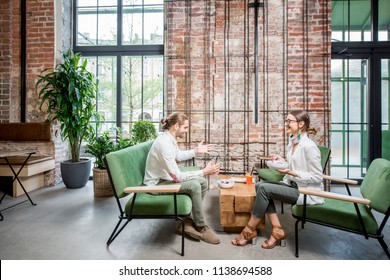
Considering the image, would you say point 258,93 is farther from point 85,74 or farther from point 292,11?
point 85,74

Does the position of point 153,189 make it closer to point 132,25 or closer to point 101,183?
point 101,183

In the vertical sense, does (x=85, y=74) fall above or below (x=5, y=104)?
above

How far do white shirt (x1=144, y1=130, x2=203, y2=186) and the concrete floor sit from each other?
0.61 m

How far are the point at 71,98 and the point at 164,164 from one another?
2.59 meters

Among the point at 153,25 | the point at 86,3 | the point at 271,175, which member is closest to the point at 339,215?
the point at 271,175

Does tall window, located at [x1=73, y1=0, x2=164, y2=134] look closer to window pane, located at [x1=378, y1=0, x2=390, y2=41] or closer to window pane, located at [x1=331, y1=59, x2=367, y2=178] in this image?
window pane, located at [x1=331, y1=59, x2=367, y2=178]

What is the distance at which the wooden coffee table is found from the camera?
7.80 feet

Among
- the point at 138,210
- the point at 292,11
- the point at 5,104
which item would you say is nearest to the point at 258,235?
the point at 138,210

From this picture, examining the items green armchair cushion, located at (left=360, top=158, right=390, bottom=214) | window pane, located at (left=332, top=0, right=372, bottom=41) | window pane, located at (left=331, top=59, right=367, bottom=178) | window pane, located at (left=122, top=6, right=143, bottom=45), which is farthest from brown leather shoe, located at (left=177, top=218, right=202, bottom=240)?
window pane, located at (left=332, top=0, right=372, bottom=41)

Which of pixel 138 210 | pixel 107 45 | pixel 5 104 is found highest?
pixel 107 45

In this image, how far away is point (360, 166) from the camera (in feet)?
14.7

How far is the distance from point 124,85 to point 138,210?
3301mm

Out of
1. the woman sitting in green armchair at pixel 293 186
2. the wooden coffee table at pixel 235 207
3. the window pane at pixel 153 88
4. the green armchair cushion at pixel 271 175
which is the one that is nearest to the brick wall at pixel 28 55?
the window pane at pixel 153 88

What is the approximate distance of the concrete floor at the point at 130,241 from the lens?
83.3 inches
